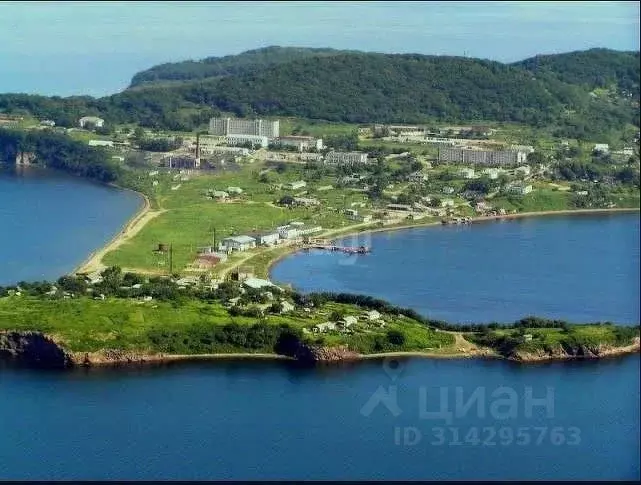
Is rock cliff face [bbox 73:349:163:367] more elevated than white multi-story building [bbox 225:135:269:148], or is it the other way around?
white multi-story building [bbox 225:135:269:148]

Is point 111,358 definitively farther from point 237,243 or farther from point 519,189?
point 519,189

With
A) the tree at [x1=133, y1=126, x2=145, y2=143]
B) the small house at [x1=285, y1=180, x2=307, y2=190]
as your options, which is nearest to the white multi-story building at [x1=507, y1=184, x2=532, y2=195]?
the small house at [x1=285, y1=180, x2=307, y2=190]

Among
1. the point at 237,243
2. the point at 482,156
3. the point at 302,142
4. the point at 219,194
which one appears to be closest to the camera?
the point at 237,243

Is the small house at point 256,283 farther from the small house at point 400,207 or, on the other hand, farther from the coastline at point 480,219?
the small house at point 400,207

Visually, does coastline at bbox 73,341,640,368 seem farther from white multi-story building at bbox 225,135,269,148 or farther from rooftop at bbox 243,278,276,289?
white multi-story building at bbox 225,135,269,148

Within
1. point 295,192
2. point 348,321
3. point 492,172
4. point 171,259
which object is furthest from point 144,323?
point 492,172

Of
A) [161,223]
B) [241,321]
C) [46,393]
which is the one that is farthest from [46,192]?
[46,393]
